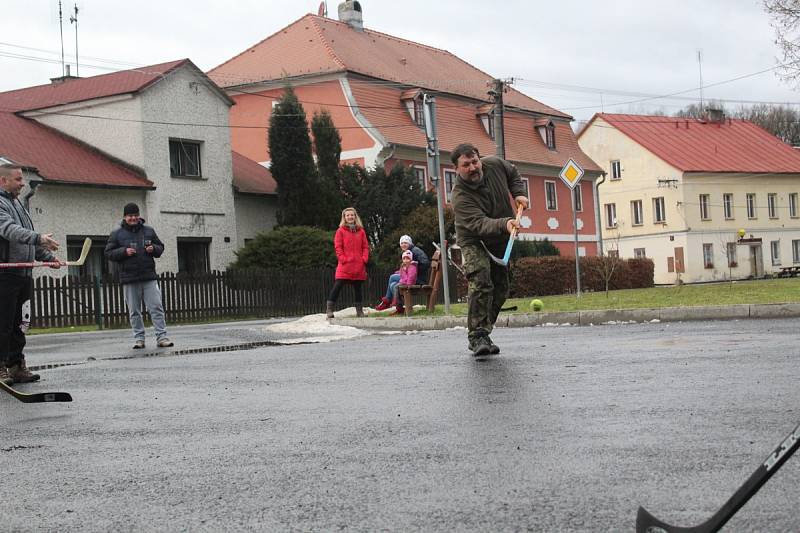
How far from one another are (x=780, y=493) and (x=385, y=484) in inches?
57.7

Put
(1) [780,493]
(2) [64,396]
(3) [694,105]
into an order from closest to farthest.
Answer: (1) [780,493]
(2) [64,396]
(3) [694,105]

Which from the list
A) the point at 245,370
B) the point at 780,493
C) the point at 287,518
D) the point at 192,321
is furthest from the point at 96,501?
the point at 192,321

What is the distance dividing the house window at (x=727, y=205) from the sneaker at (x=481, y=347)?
209 feet

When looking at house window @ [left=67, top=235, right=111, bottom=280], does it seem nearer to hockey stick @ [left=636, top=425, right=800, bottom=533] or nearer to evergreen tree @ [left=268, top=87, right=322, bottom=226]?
evergreen tree @ [left=268, top=87, right=322, bottom=226]

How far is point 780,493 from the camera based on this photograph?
153 inches

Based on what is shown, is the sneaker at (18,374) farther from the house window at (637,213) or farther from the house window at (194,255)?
the house window at (637,213)

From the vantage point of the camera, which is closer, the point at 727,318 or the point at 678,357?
the point at 678,357

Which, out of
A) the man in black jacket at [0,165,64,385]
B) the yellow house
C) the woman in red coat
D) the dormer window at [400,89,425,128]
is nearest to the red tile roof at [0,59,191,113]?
the dormer window at [400,89,425,128]

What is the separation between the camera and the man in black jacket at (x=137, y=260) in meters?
13.8

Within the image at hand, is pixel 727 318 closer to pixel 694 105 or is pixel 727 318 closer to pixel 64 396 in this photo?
pixel 64 396

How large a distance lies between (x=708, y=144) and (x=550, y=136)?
19.7 metres

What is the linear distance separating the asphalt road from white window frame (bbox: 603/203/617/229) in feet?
210

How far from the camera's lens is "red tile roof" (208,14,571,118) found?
4631 cm

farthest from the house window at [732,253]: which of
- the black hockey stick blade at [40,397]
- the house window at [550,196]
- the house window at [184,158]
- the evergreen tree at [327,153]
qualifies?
the black hockey stick blade at [40,397]
